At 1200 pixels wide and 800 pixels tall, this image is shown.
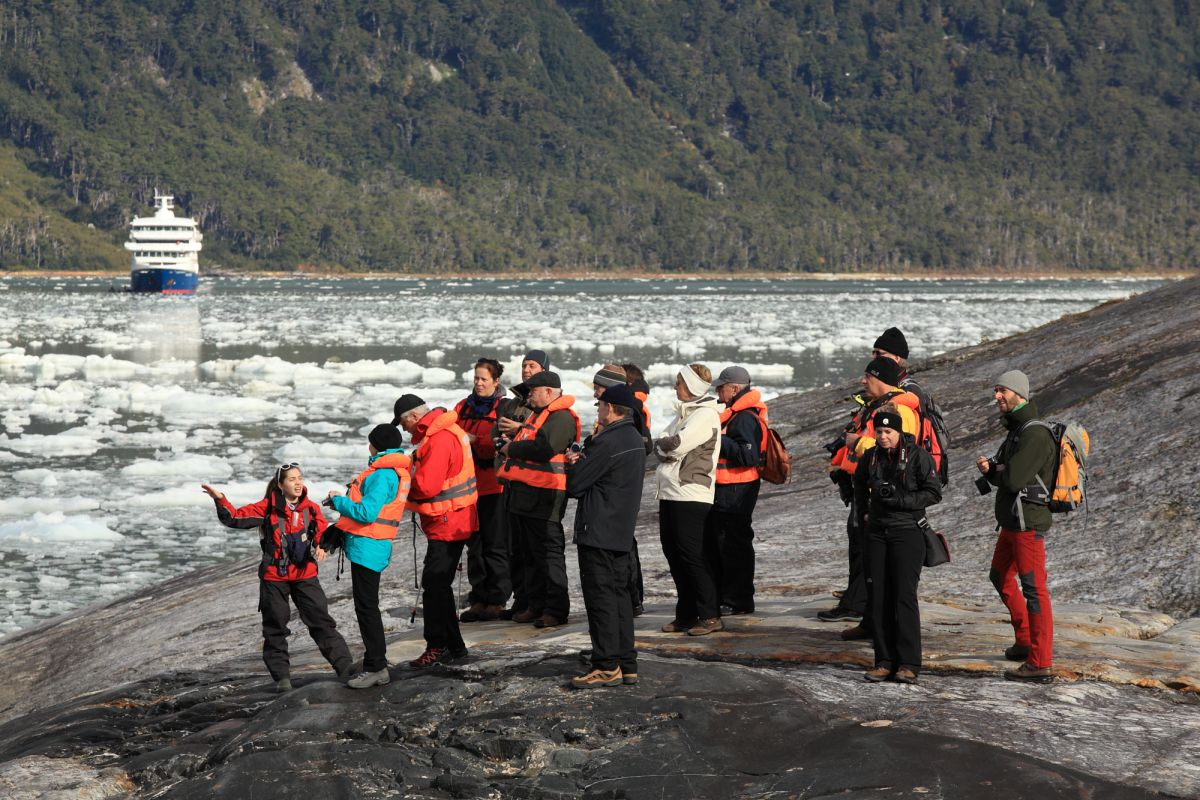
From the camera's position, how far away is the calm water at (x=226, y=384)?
15500 millimetres

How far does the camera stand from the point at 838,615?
8672 millimetres

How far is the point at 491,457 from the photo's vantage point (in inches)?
364

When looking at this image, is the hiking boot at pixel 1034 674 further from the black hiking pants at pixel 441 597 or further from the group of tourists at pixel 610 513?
the black hiking pants at pixel 441 597

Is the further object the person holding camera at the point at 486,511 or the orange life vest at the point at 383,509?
the person holding camera at the point at 486,511

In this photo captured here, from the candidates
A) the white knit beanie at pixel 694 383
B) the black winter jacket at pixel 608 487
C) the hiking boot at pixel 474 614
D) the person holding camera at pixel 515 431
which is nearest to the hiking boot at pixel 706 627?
the black winter jacket at pixel 608 487

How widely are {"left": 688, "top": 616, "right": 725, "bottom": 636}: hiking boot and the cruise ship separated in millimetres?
120418

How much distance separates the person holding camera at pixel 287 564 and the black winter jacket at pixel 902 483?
3.17m

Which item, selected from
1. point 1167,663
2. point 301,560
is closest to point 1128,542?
point 1167,663

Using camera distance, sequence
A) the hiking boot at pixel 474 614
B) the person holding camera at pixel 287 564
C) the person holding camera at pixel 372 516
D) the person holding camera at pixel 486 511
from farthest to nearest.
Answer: the hiking boot at pixel 474 614
the person holding camera at pixel 486 511
the person holding camera at pixel 287 564
the person holding camera at pixel 372 516

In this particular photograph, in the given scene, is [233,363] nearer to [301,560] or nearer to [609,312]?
[301,560]

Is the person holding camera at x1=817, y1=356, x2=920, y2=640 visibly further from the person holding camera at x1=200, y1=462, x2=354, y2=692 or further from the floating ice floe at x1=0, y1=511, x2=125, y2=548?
the floating ice floe at x1=0, y1=511, x2=125, y2=548

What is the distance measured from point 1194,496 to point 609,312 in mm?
73870

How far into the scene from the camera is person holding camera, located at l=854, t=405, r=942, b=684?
7.30 meters

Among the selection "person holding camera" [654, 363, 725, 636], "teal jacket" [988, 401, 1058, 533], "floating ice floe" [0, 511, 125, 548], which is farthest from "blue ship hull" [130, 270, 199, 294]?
"teal jacket" [988, 401, 1058, 533]
